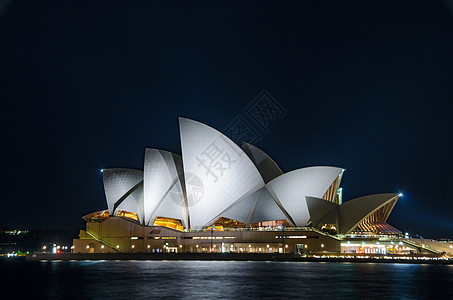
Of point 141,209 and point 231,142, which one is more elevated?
point 231,142

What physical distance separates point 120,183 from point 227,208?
1699cm

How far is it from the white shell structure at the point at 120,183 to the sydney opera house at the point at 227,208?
0.47 ft

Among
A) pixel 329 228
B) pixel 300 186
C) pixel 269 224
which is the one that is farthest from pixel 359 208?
pixel 269 224

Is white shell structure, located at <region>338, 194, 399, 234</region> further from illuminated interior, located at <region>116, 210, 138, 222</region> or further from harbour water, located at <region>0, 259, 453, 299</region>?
illuminated interior, located at <region>116, 210, 138, 222</region>

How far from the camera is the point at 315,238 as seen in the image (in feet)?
205

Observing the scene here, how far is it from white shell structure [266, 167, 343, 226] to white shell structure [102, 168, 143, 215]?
1958cm

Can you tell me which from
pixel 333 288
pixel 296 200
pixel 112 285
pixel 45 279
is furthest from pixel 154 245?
pixel 333 288

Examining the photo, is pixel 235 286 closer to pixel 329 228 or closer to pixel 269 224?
pixel 329 228

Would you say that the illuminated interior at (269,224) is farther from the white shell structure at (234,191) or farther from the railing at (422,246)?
the railing at (422,246)

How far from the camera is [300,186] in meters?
61.2

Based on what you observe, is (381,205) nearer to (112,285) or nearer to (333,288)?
(333,288)

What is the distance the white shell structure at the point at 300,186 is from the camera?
200 ft

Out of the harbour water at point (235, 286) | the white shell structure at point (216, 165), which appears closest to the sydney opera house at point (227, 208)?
the white shell structure at point (216, 165)

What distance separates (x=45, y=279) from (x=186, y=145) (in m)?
25.6
